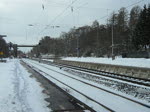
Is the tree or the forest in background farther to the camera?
the forest in background

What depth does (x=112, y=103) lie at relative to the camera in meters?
12.8

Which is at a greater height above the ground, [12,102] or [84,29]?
[84,29]

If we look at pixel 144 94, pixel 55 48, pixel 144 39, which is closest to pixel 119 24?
pixel 144 39

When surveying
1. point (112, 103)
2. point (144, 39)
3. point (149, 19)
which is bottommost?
point (112, 103)

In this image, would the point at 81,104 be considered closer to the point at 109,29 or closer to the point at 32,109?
the point at 32,109

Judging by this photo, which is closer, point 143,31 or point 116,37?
point 143,31

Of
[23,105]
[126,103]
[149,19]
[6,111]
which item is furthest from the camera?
[149,19]

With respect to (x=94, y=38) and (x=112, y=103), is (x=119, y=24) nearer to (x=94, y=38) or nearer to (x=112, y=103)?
(x=94, y=38)

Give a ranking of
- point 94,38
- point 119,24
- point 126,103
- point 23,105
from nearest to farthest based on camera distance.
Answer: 1. point 23,105
2. point 126,103
3. point 119,24
4. point 94,38

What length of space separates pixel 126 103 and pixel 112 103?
652 millimetres

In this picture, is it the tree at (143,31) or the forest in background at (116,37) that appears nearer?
the tree at (143,31)

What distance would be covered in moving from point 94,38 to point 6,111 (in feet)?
390

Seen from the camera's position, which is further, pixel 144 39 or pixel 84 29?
pixel 84 29

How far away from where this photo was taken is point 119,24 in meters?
104
